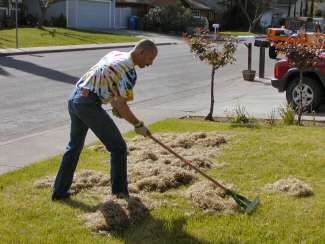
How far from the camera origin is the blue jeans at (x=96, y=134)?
577 centimetres

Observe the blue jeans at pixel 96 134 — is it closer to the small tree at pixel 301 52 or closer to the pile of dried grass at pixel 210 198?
the pile of dried grass at pixel 210 198

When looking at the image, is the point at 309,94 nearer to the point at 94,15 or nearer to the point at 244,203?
the point at 244,203

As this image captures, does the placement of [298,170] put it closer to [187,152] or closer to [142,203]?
[187,152]

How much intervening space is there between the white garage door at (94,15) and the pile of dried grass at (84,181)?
4263 centimetres

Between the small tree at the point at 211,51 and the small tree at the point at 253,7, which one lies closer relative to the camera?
the small tree at the point at 211,51

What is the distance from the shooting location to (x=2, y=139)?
31.8 feet

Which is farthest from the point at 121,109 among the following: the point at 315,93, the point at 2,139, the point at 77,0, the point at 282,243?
the point at 77,0

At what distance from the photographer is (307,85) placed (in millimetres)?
12617

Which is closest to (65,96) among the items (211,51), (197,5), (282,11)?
(211,51)

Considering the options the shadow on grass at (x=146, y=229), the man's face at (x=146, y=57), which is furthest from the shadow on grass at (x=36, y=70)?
the man's face at (x=146, y=57)

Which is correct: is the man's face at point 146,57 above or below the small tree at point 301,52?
above

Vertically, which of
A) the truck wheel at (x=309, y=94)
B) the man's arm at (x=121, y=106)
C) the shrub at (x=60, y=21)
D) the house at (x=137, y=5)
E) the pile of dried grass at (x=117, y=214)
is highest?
the house at (x=137, y=5)

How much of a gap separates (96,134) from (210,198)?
1.25 m

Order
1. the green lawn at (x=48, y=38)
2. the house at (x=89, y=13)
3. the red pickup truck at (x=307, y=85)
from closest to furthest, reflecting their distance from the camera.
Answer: the red pickup truck at (x=307, y=85)
the green lawn at (x=48, y=38)
the house at (x=89, y=13)
